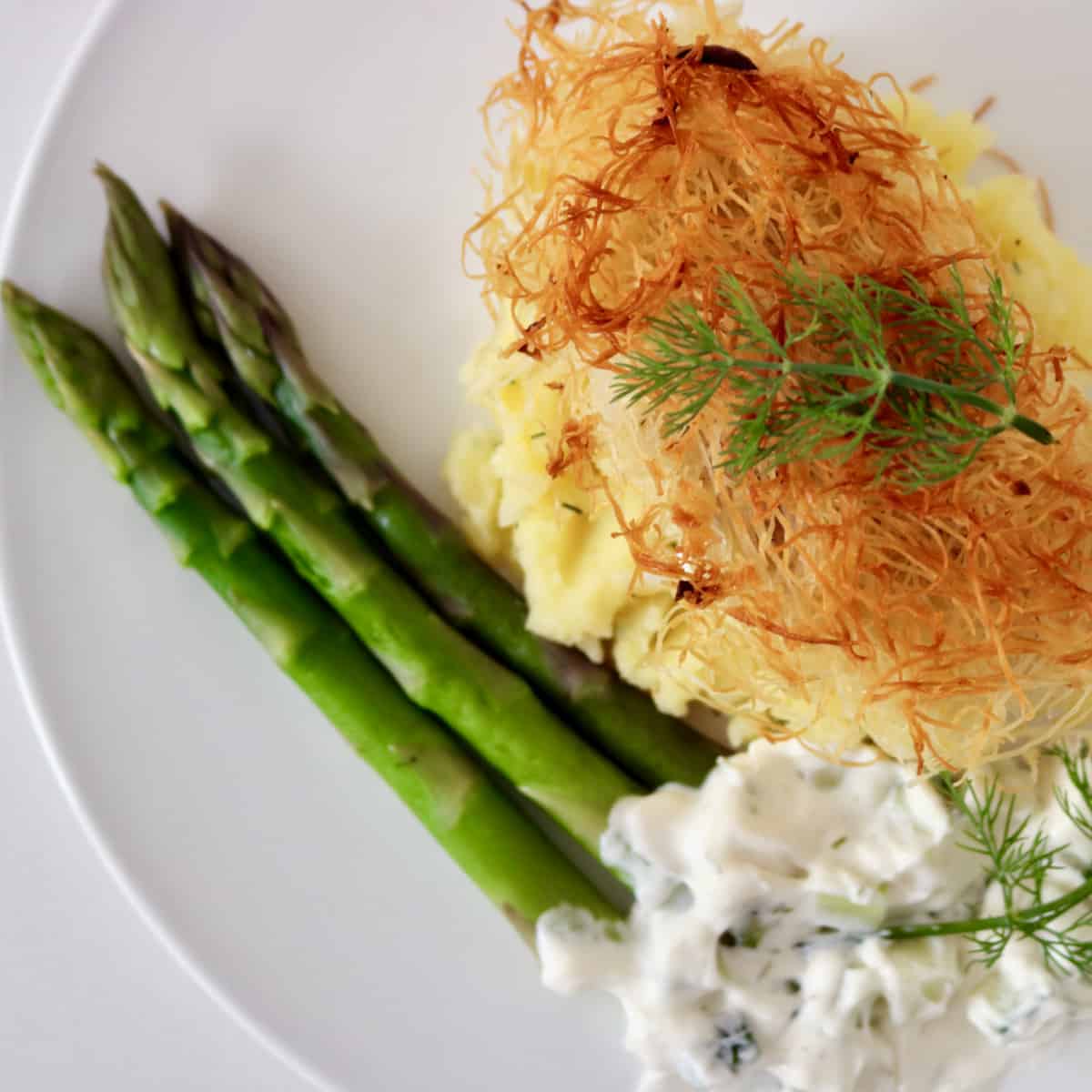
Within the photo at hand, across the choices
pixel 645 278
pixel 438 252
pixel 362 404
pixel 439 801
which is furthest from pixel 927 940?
pixel 438 252

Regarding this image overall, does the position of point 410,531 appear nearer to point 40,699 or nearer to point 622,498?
point 622,498

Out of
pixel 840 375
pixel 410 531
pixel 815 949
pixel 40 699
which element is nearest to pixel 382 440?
pixel 410 531

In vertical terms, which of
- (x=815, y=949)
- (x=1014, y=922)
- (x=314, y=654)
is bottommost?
(x=1014, y=922)

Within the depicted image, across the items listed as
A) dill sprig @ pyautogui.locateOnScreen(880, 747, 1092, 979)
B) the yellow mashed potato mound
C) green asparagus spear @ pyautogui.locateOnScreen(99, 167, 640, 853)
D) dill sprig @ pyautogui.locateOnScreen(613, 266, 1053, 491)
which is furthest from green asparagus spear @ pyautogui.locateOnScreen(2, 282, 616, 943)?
dill sprig @ pyautogui.locateOnScreen(613, 266, 1053, 491)

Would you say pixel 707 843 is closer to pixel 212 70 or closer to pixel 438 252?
pixel 438 252

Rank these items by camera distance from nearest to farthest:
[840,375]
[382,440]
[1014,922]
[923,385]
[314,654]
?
[923,385]
[840,375]
[1014,922]
[314,654]
[382,440]

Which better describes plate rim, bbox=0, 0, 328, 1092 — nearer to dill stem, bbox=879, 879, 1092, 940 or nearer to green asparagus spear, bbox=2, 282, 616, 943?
green asparagus spear, bbox=2, 282, 616, 943
